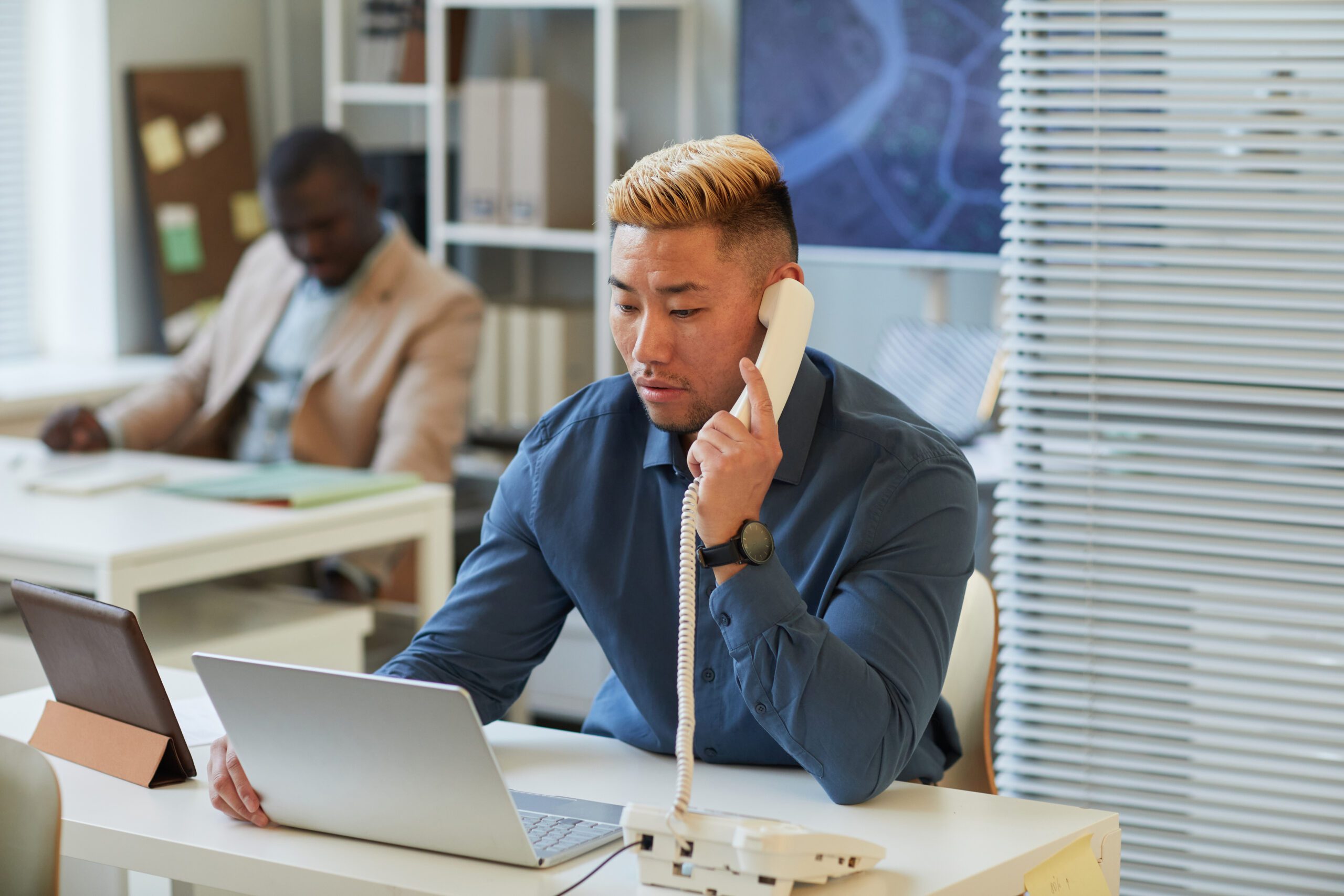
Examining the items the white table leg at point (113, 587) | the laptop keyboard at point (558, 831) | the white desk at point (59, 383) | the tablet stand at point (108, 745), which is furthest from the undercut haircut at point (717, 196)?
the white desk at point (59, 383)

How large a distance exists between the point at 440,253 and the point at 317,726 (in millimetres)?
3014

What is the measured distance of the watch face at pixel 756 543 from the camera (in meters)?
1.29

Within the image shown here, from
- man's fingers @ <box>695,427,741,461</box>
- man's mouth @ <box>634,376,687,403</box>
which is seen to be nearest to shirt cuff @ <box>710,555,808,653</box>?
man's fingers @ <box>695,427,741,461</box>

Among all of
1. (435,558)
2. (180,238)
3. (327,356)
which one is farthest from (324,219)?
(180,238)

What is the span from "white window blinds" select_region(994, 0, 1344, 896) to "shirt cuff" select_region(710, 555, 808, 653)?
2.71 feet

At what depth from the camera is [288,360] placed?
348 centimetres

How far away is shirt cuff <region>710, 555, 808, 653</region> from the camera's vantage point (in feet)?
4.20

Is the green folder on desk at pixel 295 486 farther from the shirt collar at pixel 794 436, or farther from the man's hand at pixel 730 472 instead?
the man's hand at pixel 730 472

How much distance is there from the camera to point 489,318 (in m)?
3.99

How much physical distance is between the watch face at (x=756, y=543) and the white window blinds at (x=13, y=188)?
3698 millimetres

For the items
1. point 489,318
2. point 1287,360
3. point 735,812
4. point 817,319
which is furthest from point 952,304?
point 735,812

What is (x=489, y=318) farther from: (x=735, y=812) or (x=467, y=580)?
(x=735, y=812)

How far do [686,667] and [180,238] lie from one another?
3.61m

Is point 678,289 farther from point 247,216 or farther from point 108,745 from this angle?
point 247,216
